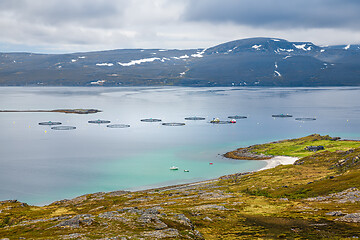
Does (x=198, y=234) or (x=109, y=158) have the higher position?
(x=198, y=234)

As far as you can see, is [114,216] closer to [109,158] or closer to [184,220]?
[184,220]

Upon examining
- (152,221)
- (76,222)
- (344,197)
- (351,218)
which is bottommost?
(344,197)

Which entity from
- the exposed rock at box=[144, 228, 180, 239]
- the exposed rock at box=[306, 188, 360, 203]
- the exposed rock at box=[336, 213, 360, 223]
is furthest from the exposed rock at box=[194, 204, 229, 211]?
the exposed rock at box=[336, 213, 360, 223]

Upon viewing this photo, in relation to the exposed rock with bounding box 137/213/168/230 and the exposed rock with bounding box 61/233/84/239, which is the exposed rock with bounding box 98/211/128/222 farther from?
the exposed rock with bounding box 61/233/84/239

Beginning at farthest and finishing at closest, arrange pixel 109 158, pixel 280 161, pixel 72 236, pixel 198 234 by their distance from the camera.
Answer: pixel 109 158, pixel 280 161, pixel 198 234, pixel 72 236

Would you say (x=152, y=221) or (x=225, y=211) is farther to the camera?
(x=225, y=211)

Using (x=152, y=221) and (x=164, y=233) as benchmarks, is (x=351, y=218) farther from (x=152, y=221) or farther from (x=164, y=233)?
(x=152, y=221)

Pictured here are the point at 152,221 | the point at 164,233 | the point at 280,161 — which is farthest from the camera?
the point at 280,161

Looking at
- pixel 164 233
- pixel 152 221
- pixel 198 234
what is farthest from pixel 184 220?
pixel 164 233
